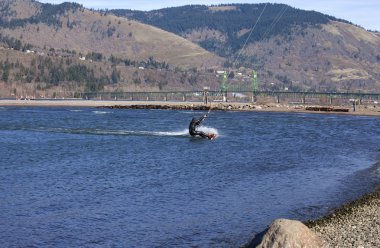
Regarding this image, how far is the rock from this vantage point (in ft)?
69.7

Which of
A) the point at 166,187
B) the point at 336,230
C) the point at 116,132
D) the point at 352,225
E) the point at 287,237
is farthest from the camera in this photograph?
the point at 116,132

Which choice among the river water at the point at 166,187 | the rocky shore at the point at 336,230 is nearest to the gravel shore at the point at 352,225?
the rocky shore at the point at 336,230

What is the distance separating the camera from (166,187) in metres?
44.5

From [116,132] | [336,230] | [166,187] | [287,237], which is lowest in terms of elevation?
[166,187]

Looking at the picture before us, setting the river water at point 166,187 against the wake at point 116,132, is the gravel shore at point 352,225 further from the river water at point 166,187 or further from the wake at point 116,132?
the wake at point 116,132

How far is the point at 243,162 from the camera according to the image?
60.1 meters

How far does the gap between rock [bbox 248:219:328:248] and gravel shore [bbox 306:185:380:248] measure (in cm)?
337

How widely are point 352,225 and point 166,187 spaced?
59.3ft

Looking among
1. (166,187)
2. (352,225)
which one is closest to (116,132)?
(166,187)

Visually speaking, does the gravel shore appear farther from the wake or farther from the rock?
the wake

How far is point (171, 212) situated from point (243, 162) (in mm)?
25118

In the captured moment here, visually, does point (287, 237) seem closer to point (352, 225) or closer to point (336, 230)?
point (336, 230)

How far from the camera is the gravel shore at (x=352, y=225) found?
83.5 feet

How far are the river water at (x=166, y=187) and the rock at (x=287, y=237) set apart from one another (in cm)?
708
